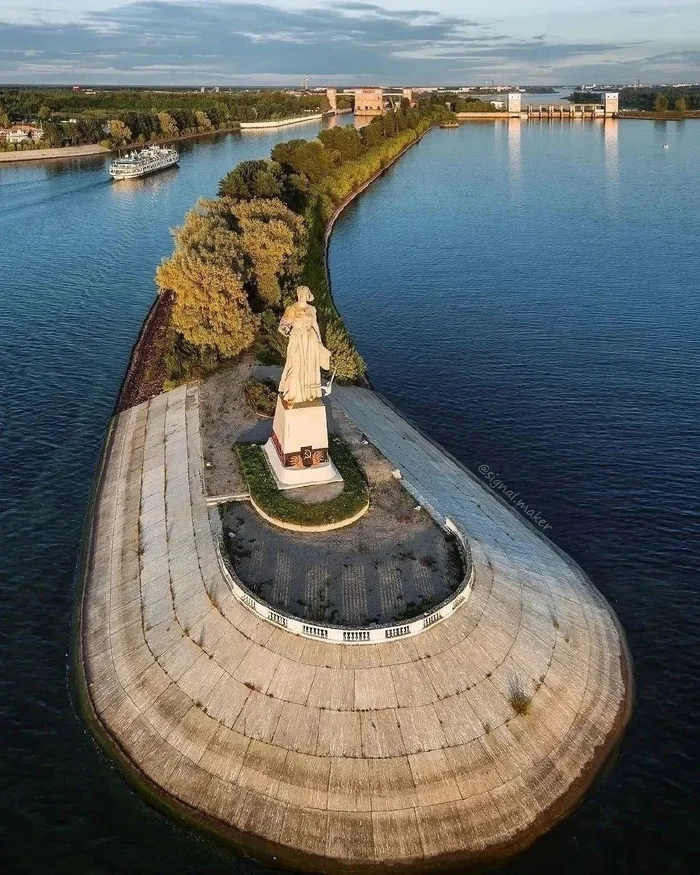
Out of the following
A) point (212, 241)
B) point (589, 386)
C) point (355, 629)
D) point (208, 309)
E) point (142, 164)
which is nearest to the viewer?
point (355, 629)

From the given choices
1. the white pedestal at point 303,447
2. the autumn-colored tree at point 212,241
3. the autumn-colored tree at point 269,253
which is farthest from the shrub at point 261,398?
the autumn-colored tree at point 269,253

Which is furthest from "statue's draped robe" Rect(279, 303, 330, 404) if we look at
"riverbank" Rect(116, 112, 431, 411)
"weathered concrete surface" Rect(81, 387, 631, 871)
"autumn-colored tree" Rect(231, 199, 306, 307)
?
"autumn-colored tree" Rect(231, 199, 306, 307)

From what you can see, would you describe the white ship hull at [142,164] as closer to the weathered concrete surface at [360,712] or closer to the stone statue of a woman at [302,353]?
the stone statue of a woman at [302,353]

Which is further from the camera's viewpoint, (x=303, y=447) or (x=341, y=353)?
(x=341, y=353)

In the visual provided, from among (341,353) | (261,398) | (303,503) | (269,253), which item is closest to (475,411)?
(341,353)

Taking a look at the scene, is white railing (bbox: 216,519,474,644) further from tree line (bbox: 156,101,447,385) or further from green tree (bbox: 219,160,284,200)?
green tree (bbox: 219,160,284,200)

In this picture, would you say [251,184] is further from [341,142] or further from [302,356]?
[302,356]

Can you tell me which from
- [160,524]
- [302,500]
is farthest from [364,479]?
[160,524]
